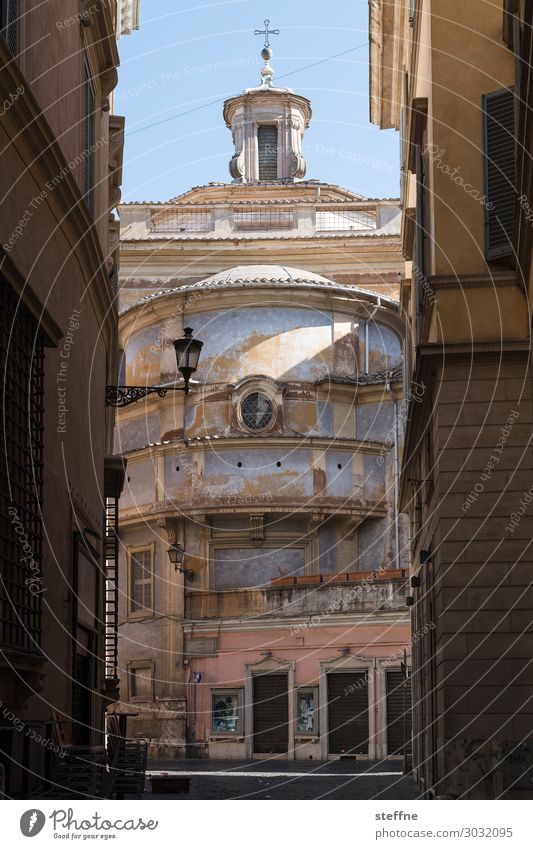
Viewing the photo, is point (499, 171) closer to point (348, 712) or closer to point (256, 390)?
point (348, 712)

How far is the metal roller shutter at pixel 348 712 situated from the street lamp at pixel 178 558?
607 centimetres

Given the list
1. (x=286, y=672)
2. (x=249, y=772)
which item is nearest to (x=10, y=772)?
(x=249, y=772)

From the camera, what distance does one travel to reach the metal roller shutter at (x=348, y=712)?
3791 centimetres

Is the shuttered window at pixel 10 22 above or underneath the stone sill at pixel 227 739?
above

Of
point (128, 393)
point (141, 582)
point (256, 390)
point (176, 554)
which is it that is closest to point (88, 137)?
point (128, 393)

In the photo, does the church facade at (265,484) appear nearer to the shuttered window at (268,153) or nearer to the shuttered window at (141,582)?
the shuttered window at (141,582)

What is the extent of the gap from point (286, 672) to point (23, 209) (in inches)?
1024

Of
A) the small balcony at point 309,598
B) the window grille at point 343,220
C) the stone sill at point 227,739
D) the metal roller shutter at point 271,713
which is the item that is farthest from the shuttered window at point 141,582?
the window grille at point 343,220

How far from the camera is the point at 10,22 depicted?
1451cm

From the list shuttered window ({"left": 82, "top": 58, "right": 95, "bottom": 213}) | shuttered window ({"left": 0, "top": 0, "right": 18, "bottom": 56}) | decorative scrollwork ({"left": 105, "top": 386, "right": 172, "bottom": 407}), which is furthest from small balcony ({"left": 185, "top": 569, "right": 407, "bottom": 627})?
shuttered window ({"left": 0, "top": 0, "right": 18, "bottom": 56})

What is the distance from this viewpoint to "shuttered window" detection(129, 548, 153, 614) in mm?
44000

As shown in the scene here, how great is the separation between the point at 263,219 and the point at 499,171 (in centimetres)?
3232

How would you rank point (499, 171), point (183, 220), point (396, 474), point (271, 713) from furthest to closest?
point (183, 220) < point (396, 474) < point (271, 713) < point (499, 171)

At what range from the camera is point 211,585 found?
43094 millimetres
